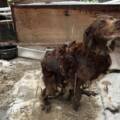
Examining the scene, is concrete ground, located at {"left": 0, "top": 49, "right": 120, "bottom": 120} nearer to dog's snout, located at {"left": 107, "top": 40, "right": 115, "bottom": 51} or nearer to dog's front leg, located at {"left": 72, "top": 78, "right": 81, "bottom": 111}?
dog's front leg, located at {"left": 72, "top": 78, "right": 81, "bottom": 111}

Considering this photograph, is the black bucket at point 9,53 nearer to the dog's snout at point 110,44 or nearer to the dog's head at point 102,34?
the dog's head at point 102,34

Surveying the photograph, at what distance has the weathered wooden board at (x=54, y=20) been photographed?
4.24 m

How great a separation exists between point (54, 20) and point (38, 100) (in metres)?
1.52

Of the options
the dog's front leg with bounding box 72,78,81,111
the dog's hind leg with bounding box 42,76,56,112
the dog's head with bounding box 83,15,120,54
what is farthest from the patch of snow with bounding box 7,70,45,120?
the dog's head with bounding box 83,15,120,54

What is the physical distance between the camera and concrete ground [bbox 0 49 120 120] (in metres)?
3.08

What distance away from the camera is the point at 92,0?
4.91m

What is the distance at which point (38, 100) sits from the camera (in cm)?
339

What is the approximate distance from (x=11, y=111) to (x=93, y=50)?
125 cm

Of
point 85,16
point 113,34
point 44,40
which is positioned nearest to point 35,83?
point 44,40

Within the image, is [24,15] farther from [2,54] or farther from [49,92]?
[49,92]

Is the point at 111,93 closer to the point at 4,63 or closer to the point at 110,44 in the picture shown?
the point at 110,44

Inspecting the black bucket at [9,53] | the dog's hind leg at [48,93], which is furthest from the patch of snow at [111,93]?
the black bucket at [9,53]

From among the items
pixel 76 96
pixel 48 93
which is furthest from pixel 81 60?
pixel 48 93

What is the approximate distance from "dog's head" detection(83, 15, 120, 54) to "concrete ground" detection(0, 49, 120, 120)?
0.80 m
